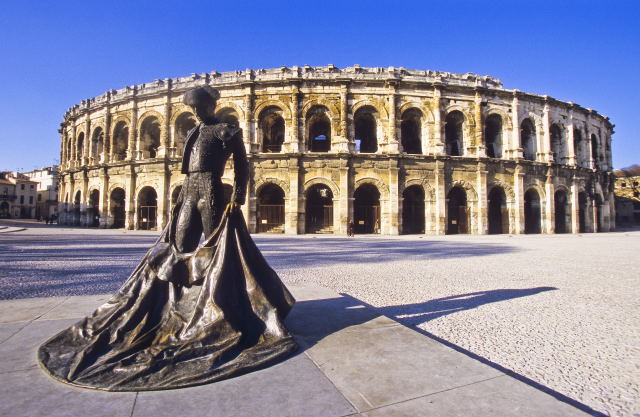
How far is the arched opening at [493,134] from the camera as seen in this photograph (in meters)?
20.3

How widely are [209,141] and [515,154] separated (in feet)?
71.0

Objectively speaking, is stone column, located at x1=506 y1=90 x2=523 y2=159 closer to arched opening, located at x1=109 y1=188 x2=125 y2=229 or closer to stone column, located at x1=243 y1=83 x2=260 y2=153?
stone column, located at x1=243 y1=83 x2=260 y2=153

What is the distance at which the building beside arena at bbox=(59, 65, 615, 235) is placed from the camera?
1800 centimetres

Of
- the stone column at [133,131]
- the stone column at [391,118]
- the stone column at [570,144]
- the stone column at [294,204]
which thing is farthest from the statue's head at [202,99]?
the stone column at [570,144]

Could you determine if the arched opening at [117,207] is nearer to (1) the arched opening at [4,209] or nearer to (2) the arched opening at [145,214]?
(2) the arched opening at [145,214]

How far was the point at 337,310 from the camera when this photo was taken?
337 cm

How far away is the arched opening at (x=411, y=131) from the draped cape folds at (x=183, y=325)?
1885 centimetres

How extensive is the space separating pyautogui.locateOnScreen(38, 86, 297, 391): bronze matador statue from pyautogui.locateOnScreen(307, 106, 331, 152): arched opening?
1637 centimetres

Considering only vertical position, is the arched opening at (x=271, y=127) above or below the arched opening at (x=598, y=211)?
above

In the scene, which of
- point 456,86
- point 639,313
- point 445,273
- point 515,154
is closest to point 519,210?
point 515,154

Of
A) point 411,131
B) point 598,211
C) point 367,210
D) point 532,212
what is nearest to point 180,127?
point 367,210

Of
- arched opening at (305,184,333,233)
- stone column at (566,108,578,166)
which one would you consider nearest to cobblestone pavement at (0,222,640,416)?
arched opening at (305,184,333,233)

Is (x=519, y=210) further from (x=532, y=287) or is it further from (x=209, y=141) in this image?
(x=209, y=141)

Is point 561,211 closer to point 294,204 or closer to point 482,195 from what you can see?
point 482,195
